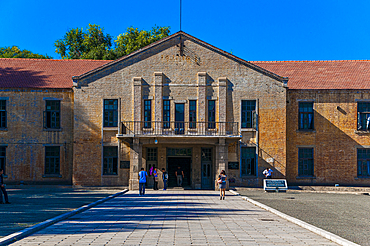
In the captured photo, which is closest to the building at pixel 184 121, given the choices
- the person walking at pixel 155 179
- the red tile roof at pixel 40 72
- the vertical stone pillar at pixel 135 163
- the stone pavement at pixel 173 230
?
the red tile roof at pixel 40 72

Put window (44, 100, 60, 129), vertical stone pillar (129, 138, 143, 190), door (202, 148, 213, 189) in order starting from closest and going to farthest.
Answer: vertical stone pillar (129, 138, 143, 190) → door (202, 148, 213, 189) → window (44, 100, 60, 129)

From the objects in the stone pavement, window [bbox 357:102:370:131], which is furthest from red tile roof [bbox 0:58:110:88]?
window [bbox 357:102:370:131]

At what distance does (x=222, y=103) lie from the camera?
108ft

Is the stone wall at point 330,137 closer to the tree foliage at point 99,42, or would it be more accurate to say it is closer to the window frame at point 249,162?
the window frame at point 249,162

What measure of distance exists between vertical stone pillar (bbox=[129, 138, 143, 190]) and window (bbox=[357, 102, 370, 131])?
16.6 metres

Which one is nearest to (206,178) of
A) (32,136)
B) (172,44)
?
(172,44)

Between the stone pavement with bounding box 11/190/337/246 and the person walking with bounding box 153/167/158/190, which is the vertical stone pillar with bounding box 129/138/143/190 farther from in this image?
the stone pavement with bounding box 11/190/337/246

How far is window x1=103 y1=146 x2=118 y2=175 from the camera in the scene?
3309 centimetres

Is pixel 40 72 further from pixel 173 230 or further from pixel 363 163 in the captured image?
pixel 173 230

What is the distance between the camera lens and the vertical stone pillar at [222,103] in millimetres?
32566

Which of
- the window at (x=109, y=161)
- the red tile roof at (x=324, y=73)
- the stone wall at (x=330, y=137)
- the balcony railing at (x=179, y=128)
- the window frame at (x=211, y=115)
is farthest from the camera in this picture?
the red tile roof at (x=324, y=73)

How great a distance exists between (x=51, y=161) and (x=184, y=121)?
10495 millimetres

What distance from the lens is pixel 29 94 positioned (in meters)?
33.9

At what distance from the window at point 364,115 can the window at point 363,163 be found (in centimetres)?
177
